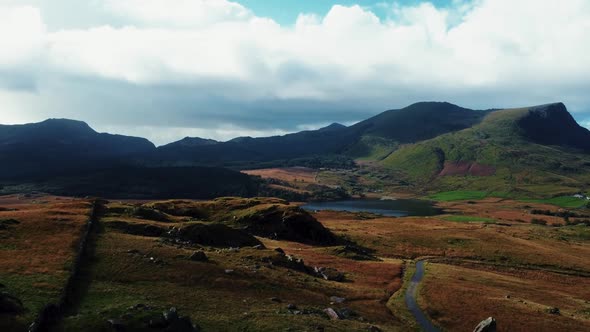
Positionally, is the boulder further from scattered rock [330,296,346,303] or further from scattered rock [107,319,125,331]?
scattered rock [107,319,125,331]

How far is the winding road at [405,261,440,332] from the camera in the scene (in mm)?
59438

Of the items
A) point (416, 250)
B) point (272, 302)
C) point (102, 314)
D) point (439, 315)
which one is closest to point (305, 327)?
point (272, 302)

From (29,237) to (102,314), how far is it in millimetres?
35115

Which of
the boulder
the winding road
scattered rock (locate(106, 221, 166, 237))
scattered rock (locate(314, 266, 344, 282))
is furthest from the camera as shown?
the boulder

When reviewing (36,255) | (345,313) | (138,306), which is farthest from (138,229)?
(345,313)

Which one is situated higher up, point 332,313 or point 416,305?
point 332,313

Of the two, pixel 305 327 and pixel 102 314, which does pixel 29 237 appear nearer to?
pixel 102 314

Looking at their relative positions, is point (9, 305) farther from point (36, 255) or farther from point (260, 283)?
point (260, 283)

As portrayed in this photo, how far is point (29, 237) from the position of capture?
219 ft

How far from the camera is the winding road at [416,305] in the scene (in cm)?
5944

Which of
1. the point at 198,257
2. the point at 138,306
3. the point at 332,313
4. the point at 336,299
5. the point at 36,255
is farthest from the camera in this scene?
the point at 198,257

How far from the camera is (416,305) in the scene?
69.1m

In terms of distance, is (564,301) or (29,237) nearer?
(29,237)

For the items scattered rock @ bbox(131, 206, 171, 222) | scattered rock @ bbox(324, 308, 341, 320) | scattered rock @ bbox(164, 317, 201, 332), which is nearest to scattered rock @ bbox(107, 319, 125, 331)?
scattered rock @ bbox(164, 317, 201, 332)
